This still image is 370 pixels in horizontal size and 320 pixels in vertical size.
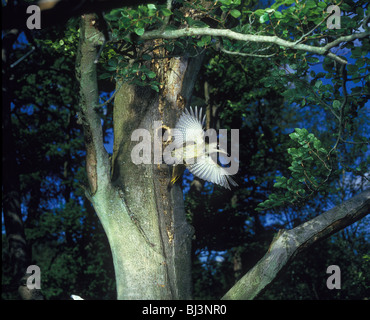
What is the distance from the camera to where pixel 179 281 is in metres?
4.02

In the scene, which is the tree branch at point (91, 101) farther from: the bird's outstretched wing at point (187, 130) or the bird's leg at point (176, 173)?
the bird's outstretched wing at point (187, 130)

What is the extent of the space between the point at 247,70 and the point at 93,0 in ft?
26.5

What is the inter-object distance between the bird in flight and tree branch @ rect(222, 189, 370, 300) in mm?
1080

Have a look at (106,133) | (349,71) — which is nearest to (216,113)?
(106,133)

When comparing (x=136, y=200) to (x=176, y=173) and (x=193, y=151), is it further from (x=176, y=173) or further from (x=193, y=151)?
(x=193, y=151)

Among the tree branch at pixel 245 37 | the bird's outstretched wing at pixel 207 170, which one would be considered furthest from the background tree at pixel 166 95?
the bird's outstretched wing at pixel 207 170

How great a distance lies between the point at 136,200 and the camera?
13.4 ft

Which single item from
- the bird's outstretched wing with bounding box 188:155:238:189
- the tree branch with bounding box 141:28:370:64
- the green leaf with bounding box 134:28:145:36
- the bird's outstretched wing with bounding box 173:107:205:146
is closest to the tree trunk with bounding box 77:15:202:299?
the bird's outstretched wing with bounding box 173:107:205:146

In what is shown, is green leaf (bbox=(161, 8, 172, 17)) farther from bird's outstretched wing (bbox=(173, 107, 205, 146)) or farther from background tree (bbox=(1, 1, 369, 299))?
bird's outstretched wing (bbox=(173, 107, 205, 146))

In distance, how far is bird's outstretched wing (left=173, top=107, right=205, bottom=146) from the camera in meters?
4.39

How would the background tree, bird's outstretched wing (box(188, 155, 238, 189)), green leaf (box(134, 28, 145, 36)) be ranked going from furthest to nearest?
bird's outstretched wing (box(188, 155, 238, 189))
the background tree
green leaf (box(134, 28, 145, 36))

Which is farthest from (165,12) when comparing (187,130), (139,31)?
(187,130)

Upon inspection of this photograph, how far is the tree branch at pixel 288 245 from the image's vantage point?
13.3ft

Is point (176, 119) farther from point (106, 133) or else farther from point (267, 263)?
point (106, 133)
